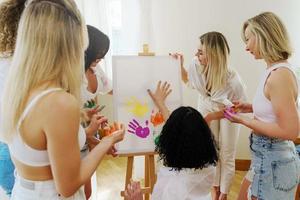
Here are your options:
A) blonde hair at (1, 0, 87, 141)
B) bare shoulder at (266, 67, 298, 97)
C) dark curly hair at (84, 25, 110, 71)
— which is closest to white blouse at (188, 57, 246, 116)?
bare shoulder at (266, 67, 298, 97)

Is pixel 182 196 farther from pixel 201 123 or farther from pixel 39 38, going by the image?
pixel 39 38

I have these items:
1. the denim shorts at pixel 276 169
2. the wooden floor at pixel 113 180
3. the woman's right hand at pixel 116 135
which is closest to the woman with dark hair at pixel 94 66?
the woman's right hand at pixel 116 135

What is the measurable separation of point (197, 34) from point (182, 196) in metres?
2.11

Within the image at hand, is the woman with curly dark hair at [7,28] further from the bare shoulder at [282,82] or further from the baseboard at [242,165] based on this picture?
the baseboard at [242,165]

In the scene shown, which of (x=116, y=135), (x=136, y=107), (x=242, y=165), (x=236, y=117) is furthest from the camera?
(x=242, y=165)

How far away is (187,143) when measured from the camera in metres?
1.38

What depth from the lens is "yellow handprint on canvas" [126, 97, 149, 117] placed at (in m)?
2.01

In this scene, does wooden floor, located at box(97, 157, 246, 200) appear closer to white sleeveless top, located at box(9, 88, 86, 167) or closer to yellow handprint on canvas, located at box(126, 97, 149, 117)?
yellow handprint on canvas, located at box(126, 97, 149, 117)

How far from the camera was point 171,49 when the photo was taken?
323 centimetres

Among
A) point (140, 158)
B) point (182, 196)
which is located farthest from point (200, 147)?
point (140, 158)

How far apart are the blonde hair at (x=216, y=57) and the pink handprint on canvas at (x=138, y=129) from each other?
0.67m

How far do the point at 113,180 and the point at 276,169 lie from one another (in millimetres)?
1889

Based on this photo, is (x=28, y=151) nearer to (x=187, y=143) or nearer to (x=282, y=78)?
(x=187, y=143)

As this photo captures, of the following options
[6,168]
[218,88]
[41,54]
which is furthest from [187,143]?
[218,88]
